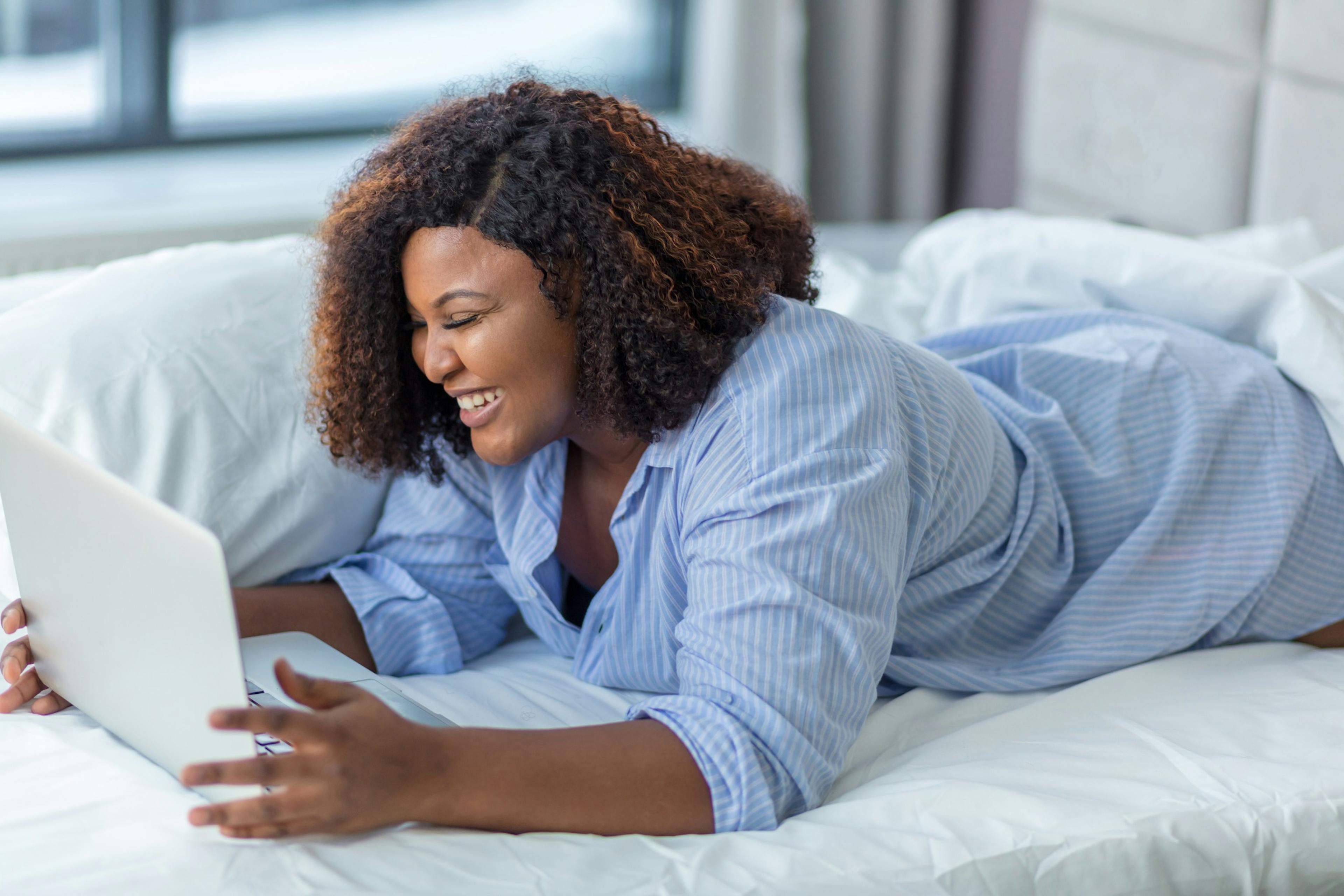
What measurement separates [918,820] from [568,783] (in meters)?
Answer: 0.24

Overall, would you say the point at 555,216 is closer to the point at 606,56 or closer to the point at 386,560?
the point at 386,560

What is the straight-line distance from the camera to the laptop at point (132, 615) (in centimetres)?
76

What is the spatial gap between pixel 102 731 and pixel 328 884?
0.30m

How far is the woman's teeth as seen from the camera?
1.03 m

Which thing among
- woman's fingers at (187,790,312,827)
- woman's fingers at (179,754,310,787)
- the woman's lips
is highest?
the woman's lips

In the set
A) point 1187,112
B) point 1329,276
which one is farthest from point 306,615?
point 1187,112

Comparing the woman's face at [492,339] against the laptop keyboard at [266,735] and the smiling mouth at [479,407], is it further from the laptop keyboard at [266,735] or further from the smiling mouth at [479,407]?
the laptop keyboard at [266,735]

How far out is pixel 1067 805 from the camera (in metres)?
0.92

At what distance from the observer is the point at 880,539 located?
956mm

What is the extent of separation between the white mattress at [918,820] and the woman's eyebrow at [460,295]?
0.35 meters

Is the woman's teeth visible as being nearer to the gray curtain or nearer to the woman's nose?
the woman's nose

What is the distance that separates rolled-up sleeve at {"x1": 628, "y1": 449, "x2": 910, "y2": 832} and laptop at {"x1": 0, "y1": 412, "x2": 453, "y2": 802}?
200 mm

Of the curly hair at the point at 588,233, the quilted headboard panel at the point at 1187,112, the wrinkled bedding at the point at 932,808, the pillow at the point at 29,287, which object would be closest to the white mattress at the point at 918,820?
the wrinkled bedding at the point at 932,808

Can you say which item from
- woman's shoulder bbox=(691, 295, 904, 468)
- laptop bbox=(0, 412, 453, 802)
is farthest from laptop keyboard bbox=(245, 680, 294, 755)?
woman's shoulder bbox=(691, 295, 904, 468)
